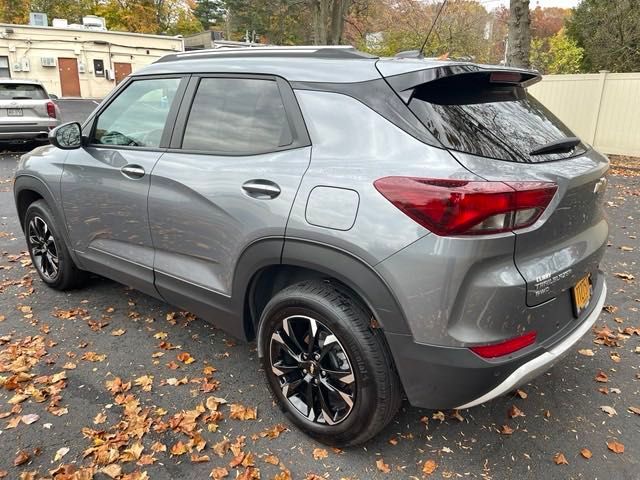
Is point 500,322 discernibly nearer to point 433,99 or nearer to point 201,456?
point 433,99

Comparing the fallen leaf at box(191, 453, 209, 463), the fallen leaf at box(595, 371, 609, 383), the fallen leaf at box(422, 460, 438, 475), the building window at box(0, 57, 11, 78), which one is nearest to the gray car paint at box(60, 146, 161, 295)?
the fallen leaf at box(191, 453, 209, 463)

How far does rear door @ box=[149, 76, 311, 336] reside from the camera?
2447 millimetres

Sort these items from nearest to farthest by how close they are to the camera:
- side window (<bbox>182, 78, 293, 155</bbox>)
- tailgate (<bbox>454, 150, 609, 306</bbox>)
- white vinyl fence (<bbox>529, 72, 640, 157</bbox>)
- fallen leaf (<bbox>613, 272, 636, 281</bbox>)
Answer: tailgate (<bbox>454, 150, 609, 306</bbox>) < side window (<bbox>182, 78, 293, 155</bbox>) < fallen leaf (<bbox>613, 272, 636, 281</bbox>) < white vinyl fence (<bbox>529, 72, 640, 157</bbox>)

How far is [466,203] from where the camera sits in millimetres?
1936

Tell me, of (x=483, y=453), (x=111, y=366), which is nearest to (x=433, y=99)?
(x=483, y=453)

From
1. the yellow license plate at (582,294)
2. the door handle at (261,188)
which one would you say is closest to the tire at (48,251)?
the door handle at (261,188)

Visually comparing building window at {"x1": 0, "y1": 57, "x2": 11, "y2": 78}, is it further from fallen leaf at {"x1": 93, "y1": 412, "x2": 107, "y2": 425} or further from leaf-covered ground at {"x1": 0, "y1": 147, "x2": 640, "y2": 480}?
fallen leaf at {"x1": 93, "y1": 412, "x2": 107, "y2": 425}

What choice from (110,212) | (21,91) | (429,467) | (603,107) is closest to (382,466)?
(429,467)

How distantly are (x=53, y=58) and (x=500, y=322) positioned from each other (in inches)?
1465

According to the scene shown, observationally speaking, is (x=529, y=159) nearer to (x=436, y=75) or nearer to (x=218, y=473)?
(x=436, y=75)

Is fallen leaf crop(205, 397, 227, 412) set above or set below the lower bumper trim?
below

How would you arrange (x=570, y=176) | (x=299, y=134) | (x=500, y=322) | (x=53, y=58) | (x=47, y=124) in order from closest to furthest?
(x=500, y=322) < (x=570, y=176) < (x=299, y=134) < (x=47, y=124) < (x=53, y=58)

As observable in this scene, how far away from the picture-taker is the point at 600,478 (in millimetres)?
2330

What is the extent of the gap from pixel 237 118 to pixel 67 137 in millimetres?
1675
